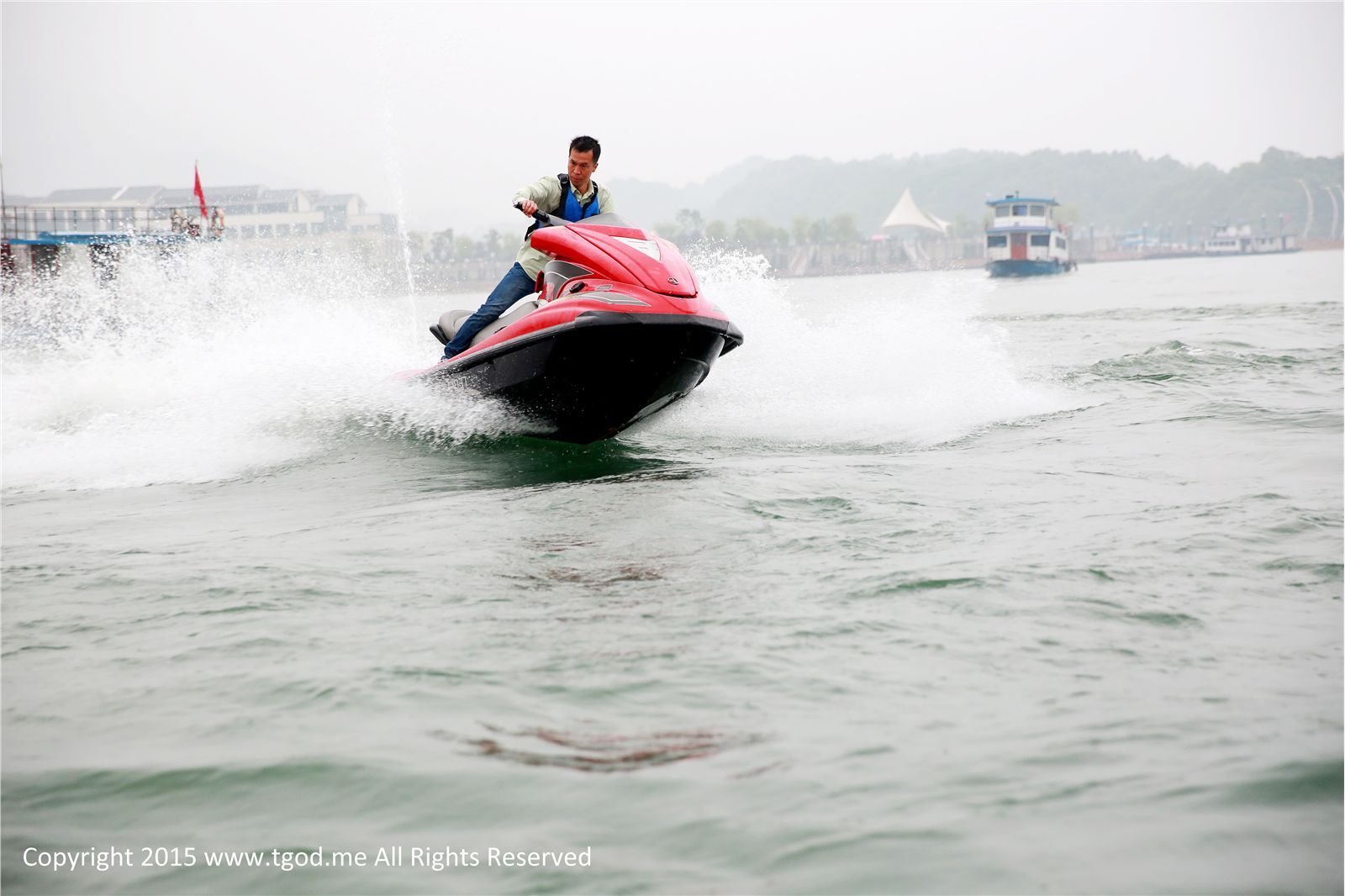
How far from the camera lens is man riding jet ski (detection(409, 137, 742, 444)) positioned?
6.25 m

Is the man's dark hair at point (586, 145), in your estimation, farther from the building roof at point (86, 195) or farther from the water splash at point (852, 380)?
the building roof at point (86, 195)

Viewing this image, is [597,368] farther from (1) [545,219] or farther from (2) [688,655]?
(2) [688,655]

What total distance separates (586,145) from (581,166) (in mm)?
133

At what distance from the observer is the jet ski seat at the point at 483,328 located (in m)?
6.79

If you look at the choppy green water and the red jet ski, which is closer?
the choppy green water

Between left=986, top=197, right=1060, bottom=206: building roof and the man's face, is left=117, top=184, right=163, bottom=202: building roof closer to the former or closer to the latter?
left=986, top=197, right=1060, bottom=206: building roof

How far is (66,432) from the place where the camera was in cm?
856

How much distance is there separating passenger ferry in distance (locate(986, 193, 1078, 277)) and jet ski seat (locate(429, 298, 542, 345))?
59.0 meters

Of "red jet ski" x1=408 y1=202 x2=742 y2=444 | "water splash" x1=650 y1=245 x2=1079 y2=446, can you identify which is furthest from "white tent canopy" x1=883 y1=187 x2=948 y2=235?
"red jet ski" x1=408 y1=202 x2=742 y2=444

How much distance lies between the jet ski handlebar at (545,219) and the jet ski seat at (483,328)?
460 mm

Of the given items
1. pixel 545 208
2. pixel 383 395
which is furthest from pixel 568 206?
pixel 383 395

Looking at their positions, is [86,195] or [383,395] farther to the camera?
[86,195]

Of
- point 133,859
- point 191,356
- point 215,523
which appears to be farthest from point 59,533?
point 191,356

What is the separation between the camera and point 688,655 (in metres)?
3.28
